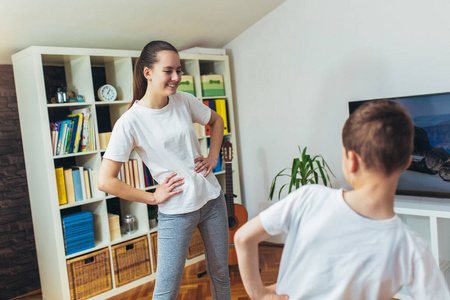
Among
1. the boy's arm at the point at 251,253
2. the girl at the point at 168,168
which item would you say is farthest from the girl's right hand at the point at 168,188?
the boy's arm at the point at 251,253

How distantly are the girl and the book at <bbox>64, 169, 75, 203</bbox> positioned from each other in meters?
1.29

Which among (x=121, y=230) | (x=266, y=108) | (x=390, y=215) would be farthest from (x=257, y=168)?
(x=390, y=215)

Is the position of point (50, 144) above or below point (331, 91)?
below

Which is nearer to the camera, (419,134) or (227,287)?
(227,287)

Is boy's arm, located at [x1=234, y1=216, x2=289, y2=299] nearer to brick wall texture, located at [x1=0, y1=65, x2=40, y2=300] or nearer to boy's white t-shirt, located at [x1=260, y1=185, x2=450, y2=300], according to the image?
boy's white t-shirt, located at [x1=260, y1=185, x2=450, y2=300]

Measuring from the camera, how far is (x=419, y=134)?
2.64 m

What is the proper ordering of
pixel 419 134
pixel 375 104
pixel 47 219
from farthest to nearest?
1. pixel 47 219
2. pixel 419 134
3. pixel 375 104

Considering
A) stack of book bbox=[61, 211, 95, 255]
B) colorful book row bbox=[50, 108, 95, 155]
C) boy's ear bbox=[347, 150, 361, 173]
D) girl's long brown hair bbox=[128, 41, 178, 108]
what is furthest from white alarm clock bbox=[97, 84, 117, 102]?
boy's ear bbox=[347, 150, 361, 173]

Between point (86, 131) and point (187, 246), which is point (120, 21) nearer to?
point (86, 131)

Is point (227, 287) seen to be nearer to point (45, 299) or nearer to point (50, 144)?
point (50, 144)

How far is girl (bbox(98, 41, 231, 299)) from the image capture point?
1.69m

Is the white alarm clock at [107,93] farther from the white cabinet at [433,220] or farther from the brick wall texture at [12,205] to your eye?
the white cabinet at [433,220]

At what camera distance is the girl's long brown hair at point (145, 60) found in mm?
1723

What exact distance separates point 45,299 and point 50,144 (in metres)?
1.20
